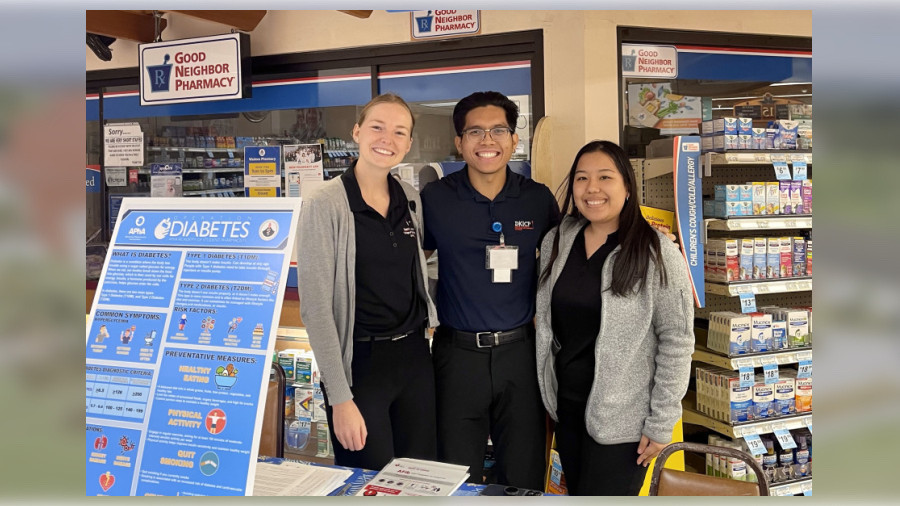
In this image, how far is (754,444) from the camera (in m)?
3.87

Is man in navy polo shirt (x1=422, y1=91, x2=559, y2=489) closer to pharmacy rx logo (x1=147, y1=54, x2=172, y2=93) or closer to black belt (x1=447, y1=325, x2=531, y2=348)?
black belt (x1=447, y1=325, x2=531, y2=348)

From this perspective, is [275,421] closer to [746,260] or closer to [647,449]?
[647,449]

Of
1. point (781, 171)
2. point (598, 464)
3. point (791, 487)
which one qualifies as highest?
point (781, 171)

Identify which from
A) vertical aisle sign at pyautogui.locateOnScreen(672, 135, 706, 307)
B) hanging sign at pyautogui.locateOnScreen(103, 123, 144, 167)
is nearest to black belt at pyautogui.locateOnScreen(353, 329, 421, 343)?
vertical aisle sign at pyautogui.locateOnScreen(672, 135, 706, 307)

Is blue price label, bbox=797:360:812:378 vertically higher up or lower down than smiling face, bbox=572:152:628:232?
lower down

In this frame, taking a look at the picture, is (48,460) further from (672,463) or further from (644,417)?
(672,463)

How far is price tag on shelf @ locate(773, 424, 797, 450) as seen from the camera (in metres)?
3.93

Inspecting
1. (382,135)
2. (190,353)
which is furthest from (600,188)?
(190,353)

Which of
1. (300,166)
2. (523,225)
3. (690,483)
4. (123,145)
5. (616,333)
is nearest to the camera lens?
(690,483)

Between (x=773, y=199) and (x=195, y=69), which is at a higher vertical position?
(x=195, y=69)

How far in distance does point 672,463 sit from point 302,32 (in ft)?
11.5

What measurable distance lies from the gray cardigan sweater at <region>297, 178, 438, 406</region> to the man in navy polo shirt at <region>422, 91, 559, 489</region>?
1.44 feet

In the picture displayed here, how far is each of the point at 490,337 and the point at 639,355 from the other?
1.87ft

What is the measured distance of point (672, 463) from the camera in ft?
11.3
